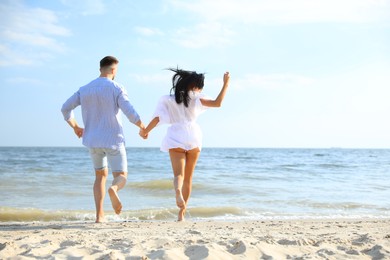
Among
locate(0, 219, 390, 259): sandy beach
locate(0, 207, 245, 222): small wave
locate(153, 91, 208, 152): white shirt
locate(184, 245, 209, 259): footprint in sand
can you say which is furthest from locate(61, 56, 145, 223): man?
locate(184, 245, 209, 259): footprint in sand

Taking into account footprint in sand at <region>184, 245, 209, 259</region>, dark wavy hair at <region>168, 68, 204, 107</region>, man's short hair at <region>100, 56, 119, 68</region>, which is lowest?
footprint in sand at <region>184, 245, 209, 259</region>

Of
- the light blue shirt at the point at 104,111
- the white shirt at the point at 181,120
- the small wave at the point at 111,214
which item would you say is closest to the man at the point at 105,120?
the light blue shirt at the point at 104,111

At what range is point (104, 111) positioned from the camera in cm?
466

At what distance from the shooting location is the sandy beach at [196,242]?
9.93 feet

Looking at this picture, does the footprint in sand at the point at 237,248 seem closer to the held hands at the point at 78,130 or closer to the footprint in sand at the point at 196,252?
the footprint in sand at the point at 196,252

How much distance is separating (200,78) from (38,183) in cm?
661

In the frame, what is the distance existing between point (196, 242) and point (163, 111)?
194 cm

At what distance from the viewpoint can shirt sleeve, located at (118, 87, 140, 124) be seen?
15.1 ft

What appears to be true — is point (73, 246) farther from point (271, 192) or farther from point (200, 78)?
point (271, 192)

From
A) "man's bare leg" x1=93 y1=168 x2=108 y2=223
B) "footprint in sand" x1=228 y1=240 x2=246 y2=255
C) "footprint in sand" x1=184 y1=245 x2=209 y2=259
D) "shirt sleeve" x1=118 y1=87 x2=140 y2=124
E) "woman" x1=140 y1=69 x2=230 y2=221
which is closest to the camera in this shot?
"footprint in sand" x1=184 y1=245 x2=209 y2=259

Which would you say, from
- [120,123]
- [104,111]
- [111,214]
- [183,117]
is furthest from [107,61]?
[111,214]

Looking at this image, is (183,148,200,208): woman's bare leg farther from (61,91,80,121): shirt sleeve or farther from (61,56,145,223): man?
(61,91,80,121): shirt sleeve

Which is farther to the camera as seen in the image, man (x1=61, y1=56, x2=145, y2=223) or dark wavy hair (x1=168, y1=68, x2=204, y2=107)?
dark wavy hair (x1=168, y1=68, x2=204, y2=107)

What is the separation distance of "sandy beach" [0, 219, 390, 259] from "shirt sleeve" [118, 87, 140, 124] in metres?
1.13
